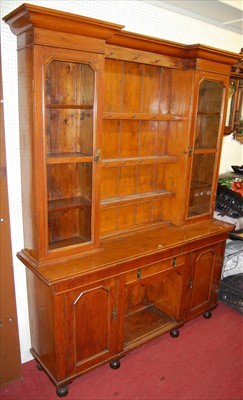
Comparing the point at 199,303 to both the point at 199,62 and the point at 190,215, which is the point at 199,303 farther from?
the point at 199,62

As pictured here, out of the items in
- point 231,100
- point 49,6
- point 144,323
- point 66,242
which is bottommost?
point 144,323

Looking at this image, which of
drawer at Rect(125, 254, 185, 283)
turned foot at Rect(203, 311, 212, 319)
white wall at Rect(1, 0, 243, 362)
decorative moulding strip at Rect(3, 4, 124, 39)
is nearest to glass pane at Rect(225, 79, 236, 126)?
white wall at Rect(1, 0, 243, 362)

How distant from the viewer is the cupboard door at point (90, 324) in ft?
6.43

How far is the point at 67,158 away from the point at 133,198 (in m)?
0.70

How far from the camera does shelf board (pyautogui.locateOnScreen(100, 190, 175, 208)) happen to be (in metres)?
2.27

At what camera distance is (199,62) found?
2291 millimetres

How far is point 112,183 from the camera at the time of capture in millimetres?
2371

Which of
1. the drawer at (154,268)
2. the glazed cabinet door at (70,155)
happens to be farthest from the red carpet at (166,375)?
the glazed cabinet door at (70,155)

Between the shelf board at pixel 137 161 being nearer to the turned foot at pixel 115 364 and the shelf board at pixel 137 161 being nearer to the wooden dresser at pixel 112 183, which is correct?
the wooden dresser at pixel 112 183

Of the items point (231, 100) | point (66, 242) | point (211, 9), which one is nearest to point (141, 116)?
point (66, 242)

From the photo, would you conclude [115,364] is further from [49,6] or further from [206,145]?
[49,6]

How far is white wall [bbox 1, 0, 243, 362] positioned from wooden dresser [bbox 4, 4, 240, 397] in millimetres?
103

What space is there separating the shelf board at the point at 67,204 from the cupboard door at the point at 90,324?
495 millimetres

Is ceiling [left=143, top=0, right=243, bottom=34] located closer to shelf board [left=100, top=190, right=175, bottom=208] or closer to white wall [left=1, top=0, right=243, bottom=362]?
white wall [left=1, top=0, right=243, bottom=362]
